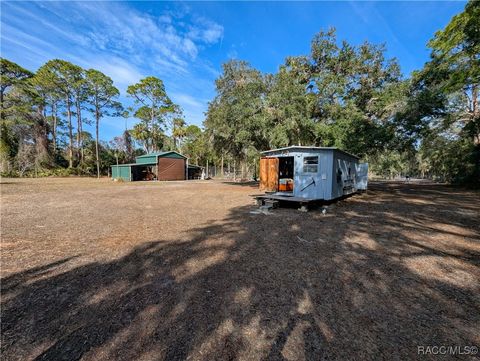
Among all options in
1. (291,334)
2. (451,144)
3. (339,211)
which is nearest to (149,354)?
(291,334)

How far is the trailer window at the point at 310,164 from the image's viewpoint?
9.66 metres

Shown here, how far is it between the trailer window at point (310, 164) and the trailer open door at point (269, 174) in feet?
5.28

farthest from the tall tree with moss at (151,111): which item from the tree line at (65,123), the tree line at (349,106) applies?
the tree line at (349,106)

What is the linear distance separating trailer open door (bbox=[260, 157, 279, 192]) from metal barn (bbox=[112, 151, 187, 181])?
2204 centimetres

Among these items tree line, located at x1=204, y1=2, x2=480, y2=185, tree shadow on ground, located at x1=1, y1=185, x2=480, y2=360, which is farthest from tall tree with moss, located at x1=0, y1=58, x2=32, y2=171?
tree shadow on ground, located at x1=1, y1=185, x2=480, y2=360

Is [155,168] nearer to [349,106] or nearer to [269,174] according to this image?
[269,174]

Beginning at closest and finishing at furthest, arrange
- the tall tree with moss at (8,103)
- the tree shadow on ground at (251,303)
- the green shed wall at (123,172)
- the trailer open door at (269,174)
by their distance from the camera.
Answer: the tree shadow on ground at (251,303), the trailer open door at (269,174), the tall tree with moss at (8,103), the green shed wall at (123,172)

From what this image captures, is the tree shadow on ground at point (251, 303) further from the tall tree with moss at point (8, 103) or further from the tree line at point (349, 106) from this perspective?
the tall tree with moss at point (8, 103)

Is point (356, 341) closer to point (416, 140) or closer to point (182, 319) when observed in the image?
point (182, 319)

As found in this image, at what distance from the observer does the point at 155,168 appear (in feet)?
103

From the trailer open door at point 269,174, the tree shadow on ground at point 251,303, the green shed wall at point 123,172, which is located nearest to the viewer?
the tree shadow on ground at point 251,303

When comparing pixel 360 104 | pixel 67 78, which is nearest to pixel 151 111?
pixel 67 78

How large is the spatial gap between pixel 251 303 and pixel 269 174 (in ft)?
29.8

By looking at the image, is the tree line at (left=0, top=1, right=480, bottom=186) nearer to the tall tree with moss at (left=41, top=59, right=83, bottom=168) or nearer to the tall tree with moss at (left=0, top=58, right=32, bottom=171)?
the tall tree with moss at (left=0, top=58, right=32, bottom=171)
